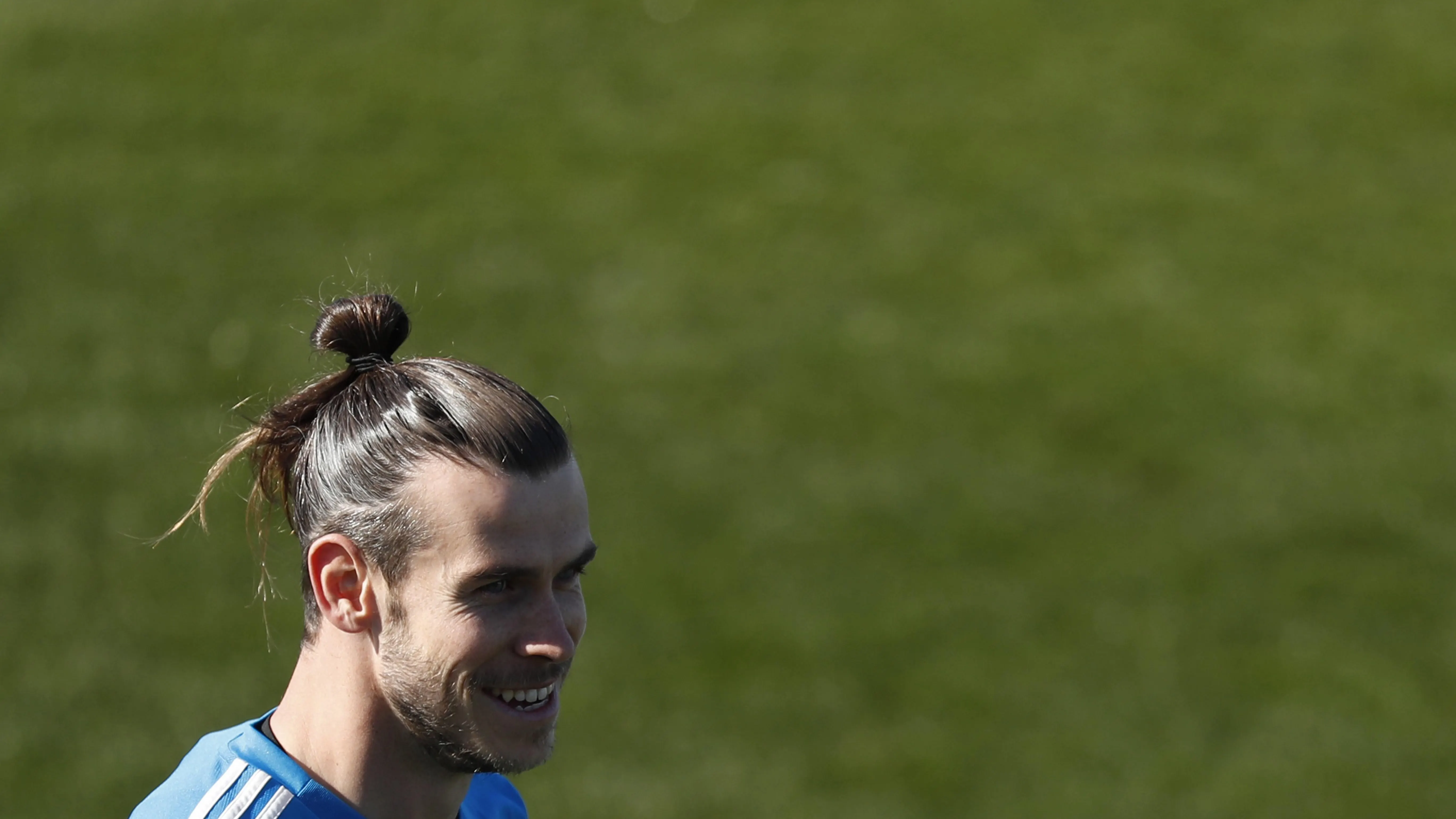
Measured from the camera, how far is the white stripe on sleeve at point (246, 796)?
2.81m

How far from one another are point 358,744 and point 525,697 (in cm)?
31

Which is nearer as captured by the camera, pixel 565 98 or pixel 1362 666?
pixel 1362 666

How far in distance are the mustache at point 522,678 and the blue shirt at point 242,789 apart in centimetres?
32

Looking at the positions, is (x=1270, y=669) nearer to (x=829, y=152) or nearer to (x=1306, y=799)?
(x=1306, y=799)

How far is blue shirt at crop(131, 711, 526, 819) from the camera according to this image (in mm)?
2822

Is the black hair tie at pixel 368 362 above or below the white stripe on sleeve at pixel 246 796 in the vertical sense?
above

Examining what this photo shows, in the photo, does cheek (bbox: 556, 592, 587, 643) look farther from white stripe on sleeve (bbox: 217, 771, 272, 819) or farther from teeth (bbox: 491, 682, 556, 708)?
white stripe on sleeve (bbox: 217, 771, 272, 819)

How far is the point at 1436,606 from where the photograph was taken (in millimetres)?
8367

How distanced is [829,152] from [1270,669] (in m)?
4.43

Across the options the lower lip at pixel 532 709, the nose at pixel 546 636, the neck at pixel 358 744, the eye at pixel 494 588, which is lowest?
the neck at pixel 358 744

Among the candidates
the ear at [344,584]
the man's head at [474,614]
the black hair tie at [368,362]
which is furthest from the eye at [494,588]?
the black hair tie at [368,362]

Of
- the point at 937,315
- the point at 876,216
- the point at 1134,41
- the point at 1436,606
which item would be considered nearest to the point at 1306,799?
the point at 1436,606

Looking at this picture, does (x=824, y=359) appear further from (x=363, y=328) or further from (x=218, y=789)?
(x=218, y=789)

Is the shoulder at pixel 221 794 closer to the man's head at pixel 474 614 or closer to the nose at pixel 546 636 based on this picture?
the man's head at pixel 474 614
